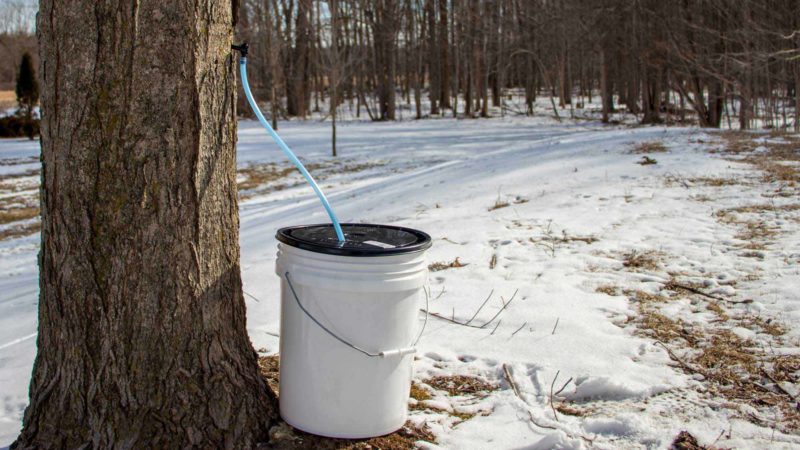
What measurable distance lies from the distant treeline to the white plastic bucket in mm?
14610

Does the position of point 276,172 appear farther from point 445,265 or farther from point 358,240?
point 358,240

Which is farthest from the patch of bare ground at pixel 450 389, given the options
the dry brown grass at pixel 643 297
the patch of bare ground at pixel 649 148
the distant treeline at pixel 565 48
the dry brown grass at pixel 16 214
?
the distant treeline at pixel 565 48

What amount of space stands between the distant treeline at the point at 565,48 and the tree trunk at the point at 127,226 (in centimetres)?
1449

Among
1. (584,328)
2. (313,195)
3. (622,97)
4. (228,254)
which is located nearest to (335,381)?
(228,254)

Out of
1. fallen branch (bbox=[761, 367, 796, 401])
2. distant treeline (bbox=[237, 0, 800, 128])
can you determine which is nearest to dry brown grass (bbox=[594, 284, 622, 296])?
fallen branch (bbox=[761, 367, 796, 401])

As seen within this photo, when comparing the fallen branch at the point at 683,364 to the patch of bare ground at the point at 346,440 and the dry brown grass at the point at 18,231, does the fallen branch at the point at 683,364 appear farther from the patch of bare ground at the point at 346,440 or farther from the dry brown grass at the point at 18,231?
the dry brown grass at the point at 18,231

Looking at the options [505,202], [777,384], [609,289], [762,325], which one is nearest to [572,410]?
[777,384]

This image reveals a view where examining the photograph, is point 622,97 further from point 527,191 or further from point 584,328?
point 584,328

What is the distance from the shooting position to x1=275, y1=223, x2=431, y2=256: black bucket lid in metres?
2.35

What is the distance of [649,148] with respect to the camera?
33.9 ft

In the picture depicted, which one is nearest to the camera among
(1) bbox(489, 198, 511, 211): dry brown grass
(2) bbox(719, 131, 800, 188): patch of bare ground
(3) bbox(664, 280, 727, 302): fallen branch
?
(3) bbox(664, 280, 727, 302): fallen branch

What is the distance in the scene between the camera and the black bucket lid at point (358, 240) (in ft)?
7.70

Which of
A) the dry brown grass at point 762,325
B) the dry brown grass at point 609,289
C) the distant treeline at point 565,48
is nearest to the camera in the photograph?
the dry brown grass at point 762,325

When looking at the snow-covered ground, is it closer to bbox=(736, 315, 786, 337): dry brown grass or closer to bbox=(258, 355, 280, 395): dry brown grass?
bbox=(736, 315, 786, 337): dry brown grass
